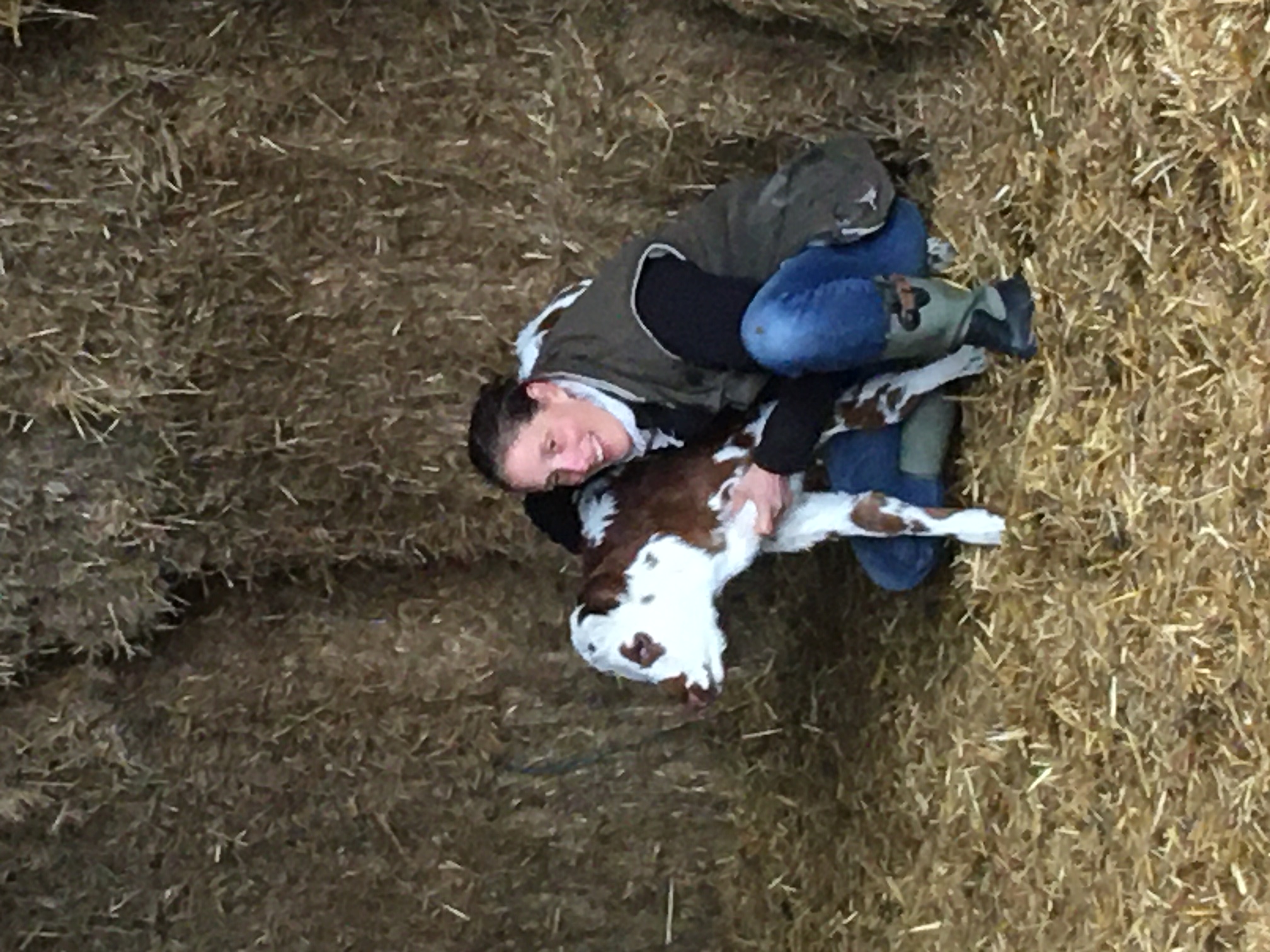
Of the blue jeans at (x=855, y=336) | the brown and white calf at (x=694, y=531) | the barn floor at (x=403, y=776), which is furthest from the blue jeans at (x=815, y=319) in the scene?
the barn floor at (x=403, y=776)

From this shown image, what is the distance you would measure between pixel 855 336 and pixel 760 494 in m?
0.37

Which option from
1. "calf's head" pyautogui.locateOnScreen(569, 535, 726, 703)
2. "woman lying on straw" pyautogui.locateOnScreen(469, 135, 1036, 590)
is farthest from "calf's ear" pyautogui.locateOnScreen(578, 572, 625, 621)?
"woman lying on straw" pyautogui.locateOnScreen(469, 135, 1036, 590)

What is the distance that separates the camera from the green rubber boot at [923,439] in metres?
2.70

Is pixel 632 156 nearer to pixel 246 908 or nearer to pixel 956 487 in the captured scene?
pixel 956 487

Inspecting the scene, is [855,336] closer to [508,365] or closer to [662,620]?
[662,620]

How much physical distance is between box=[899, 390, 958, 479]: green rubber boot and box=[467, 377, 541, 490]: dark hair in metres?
0.77

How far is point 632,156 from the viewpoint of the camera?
284cm

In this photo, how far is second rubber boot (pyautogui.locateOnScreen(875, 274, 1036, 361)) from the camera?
237 cm

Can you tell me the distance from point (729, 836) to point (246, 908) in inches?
46.8

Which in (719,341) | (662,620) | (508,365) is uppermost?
(719,341)

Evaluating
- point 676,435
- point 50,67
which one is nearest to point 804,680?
point 676,435

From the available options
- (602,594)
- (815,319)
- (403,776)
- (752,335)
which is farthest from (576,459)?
(403,776)

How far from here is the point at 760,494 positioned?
2516mm

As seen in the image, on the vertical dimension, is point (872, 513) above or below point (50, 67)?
below
